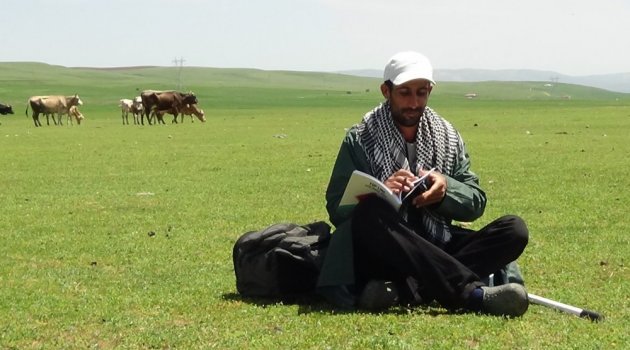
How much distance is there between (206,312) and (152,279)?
1440mm

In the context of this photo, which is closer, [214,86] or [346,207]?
[346,207]

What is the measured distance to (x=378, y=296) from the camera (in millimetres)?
6277

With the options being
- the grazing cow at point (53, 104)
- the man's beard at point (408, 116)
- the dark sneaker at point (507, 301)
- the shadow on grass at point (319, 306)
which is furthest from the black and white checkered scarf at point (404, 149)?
the grazing cow at point (53, 104)

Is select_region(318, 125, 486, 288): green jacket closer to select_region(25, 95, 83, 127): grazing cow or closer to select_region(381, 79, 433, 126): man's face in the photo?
select_region(381, 79, 433, 126): man's face

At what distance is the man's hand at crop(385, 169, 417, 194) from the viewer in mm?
6176

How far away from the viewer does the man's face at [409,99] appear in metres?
6.41

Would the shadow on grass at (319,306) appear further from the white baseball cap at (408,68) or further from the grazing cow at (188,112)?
the grazing cow at (188,112)

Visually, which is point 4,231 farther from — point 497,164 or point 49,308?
point 497,164

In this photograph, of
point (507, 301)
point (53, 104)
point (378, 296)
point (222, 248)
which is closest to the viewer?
Answer: point (507, 301)

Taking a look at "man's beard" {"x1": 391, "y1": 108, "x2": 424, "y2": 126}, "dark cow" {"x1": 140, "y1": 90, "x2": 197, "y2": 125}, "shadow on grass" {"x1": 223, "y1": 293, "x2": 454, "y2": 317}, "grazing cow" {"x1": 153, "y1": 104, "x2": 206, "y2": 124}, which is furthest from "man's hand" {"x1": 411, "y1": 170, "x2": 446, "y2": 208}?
"dark cow" {"x1": 140, "y1": 90, "x2": 197, "y2": 125}

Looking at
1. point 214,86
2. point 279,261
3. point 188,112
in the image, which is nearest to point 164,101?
point 188,112

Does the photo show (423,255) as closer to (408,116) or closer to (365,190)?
(365,190)

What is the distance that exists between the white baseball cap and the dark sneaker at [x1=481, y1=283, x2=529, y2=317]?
1.51 m

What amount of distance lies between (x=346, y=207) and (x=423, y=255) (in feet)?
2.14
